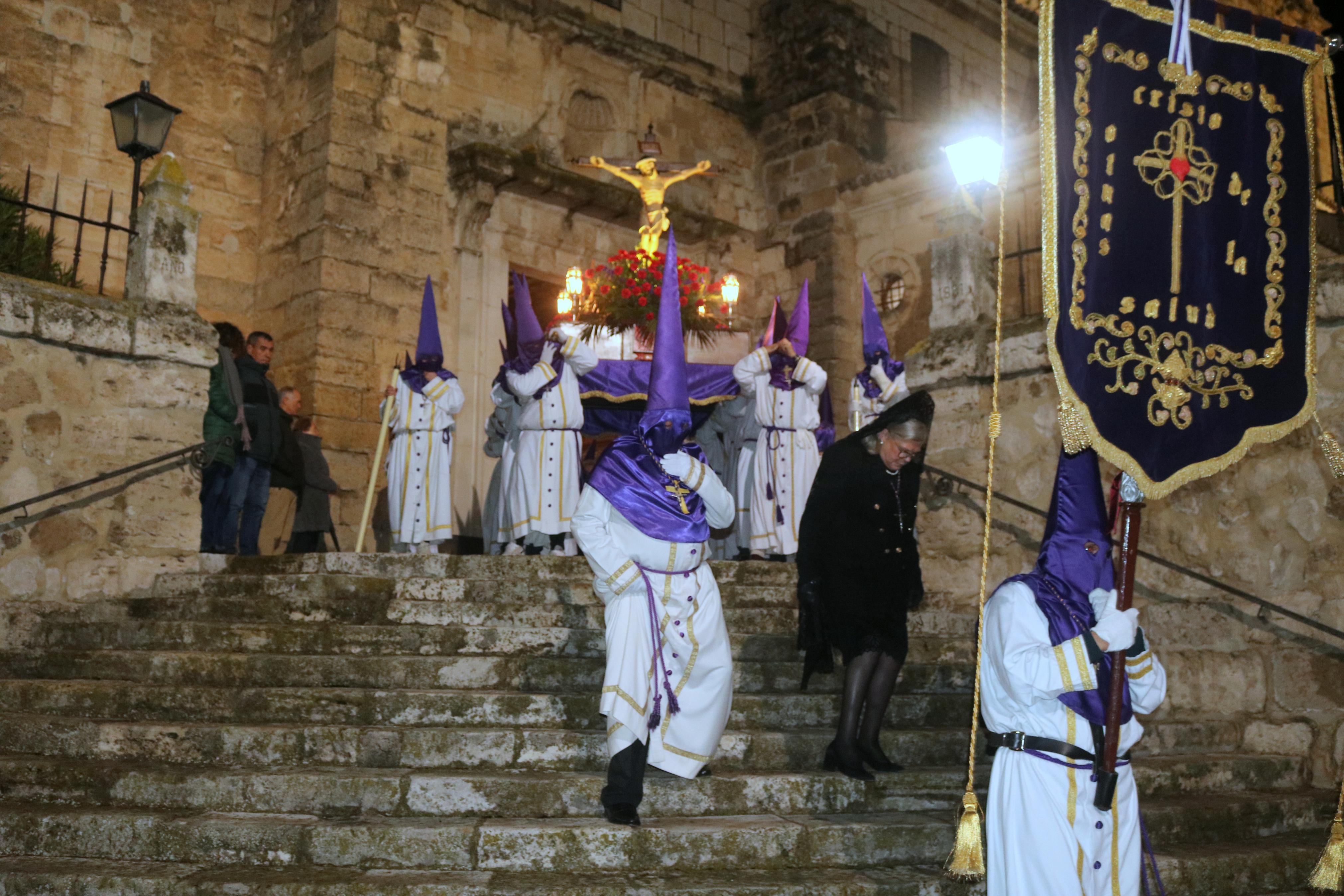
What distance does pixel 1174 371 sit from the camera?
448 cm

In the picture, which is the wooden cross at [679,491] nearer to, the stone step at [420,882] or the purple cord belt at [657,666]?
the purple cord belt at [657,666]

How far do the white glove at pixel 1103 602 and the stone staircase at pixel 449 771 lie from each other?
5.45 feet

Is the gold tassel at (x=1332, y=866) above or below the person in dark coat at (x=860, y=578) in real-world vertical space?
below

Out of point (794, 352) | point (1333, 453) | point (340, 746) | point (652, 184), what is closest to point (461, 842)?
point (340, 746)

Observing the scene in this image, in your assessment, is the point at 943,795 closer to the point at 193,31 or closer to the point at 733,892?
the point at 733,892

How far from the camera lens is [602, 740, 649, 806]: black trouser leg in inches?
211


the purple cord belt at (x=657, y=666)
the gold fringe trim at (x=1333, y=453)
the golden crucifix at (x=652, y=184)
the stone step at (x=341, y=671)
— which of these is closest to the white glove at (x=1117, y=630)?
the gold fringe trim at (x=1333, y=453)

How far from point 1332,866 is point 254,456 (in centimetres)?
744

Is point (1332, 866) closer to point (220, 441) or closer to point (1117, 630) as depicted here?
point (1117, 630)

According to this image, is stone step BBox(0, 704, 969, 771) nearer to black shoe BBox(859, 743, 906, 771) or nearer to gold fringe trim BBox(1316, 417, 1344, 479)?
black shoe BBox(859, 743, 906, 771)

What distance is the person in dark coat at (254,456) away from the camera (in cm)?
912

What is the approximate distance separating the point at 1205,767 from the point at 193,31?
39.0 ft

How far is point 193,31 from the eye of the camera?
42.1 feet

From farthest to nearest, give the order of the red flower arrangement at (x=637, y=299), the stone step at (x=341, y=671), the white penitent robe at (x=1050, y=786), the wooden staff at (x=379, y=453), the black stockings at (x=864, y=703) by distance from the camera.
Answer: the red flower arrangement at (x=637, y=299) → the wooden staff at (x=379, y=453) → the stone step at (x=341, y=671) → the black stockings at (x=864, y=703) → the white penitent robe at (x=1050, y=786)
